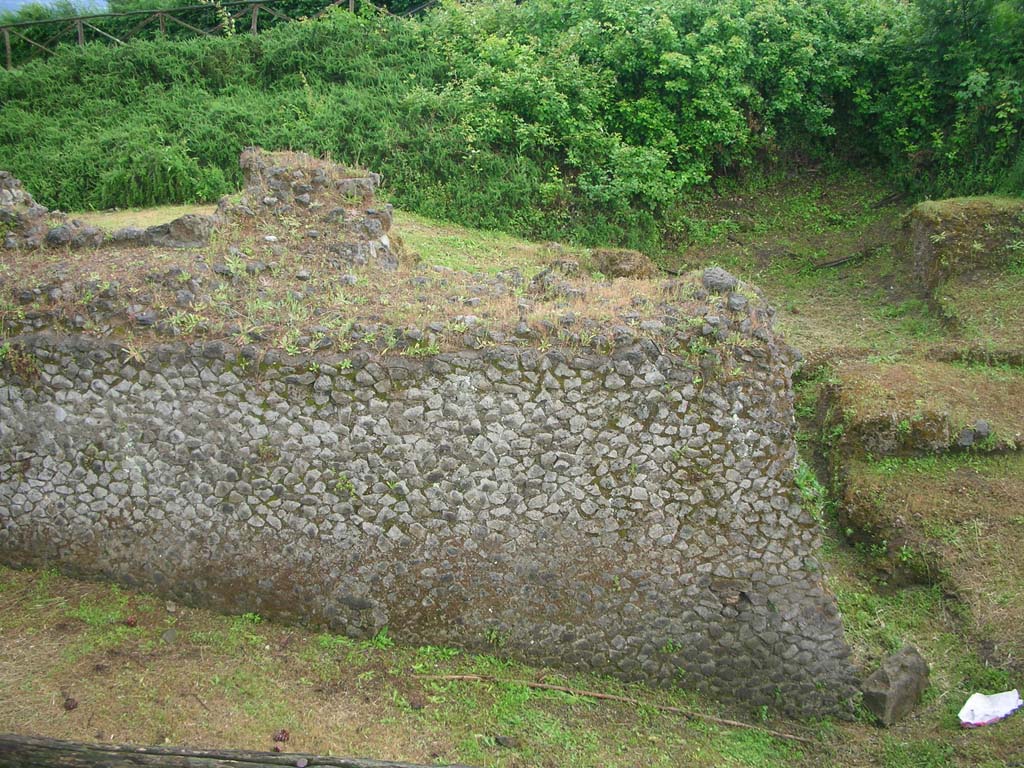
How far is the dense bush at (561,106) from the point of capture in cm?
1414

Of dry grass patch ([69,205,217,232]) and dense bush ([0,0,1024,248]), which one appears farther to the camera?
dense bush ([0,0,1024,248])

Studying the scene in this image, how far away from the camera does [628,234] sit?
14336 mm

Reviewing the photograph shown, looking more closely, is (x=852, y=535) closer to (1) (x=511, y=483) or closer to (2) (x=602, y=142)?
(1) (x=511, y=483)

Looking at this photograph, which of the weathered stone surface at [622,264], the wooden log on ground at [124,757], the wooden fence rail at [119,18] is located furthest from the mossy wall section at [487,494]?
the wooden fence rail at [119,18]

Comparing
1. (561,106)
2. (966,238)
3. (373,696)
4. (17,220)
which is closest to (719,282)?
(373,696)

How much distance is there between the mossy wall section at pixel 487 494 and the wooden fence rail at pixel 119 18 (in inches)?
537

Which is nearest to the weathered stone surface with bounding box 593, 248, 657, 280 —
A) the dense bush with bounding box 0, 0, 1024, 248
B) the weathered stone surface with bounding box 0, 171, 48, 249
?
the dense bush with bounding box 0, 0, 1024, 248

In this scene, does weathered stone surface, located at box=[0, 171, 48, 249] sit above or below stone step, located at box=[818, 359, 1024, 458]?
above

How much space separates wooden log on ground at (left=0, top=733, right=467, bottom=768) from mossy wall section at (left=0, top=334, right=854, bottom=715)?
1959 millimetres

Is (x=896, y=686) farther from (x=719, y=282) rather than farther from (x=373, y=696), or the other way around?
(x=373, y=696)

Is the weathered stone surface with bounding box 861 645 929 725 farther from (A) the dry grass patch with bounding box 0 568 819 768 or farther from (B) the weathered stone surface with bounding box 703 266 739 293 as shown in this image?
(B) the weathered stone surface with bounding box 703 266 739 293

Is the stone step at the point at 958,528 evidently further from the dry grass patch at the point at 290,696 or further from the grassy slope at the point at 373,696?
the dry grass patch at the point at 290,696

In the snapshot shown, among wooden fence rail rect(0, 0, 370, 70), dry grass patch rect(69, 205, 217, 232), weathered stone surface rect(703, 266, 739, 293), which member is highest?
wooden fence rail rect(0, 0, 370, 70)

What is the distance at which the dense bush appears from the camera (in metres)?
14.1
